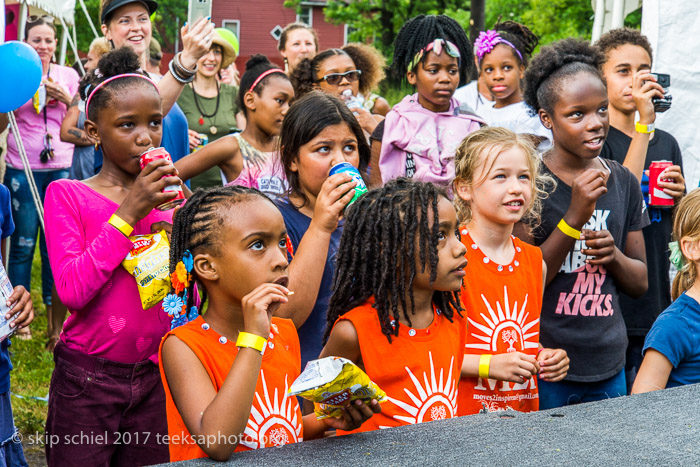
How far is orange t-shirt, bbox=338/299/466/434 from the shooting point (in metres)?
2.43

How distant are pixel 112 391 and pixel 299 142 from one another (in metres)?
1.16

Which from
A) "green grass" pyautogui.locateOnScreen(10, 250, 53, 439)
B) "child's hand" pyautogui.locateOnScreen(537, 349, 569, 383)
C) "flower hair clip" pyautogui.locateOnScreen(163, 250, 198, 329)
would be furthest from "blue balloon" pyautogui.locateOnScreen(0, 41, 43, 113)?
"child's hand" pyautogui.locateOnScreen(537, 349, 569, 383)

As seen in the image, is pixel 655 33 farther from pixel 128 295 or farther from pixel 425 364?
pixel 128 295

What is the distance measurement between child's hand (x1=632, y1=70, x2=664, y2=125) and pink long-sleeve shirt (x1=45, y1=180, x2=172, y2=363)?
8.31 ft

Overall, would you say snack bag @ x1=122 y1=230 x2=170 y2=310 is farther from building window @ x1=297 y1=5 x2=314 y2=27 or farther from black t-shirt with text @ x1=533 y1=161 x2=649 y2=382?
building window @ x1=297 y1=5 x2=314 y2=27

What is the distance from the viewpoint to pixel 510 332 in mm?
2850

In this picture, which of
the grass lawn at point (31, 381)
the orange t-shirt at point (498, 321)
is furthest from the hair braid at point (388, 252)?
the grass lawn at point (31, 381)

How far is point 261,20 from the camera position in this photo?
3650cm

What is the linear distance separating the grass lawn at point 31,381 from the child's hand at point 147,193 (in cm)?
192

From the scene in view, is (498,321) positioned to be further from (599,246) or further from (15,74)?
(15,74)

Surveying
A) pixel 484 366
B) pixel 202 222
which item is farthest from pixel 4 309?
pixel 484 366

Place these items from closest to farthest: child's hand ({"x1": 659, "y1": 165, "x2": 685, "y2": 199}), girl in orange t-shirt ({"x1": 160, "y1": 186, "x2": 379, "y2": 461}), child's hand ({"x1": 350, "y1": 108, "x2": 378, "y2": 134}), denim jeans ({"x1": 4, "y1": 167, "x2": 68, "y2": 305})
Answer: girl in orange t-shirt ({"x1": 160, "y1": 186, "x2": 379, "y2": 461}) → child's hand ({"x1": 659, "y1": 165, "x2": 685, "y2": 199}) → child's hand ({"x1": 350, "y1": 108, "x2": 378, "y2": 134}) → denim jeans ({"x1": 4, "y1": 167, "x2": 68, "y2": 305})

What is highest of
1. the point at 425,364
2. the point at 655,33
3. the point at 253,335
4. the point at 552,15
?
the point at 552,15

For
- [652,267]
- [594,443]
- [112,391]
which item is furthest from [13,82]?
[652,267]
